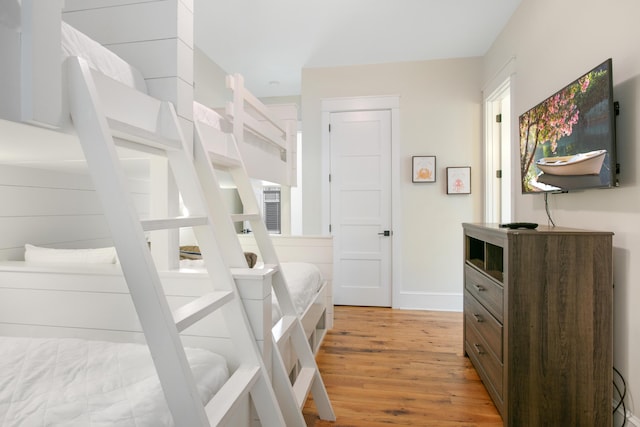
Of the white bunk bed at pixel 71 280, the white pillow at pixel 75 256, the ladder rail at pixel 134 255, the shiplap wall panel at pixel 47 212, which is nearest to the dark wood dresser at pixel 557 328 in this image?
the white bunk bed at pixel 71 280

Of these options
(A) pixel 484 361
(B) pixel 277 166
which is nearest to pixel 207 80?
(B) pixel 277 166

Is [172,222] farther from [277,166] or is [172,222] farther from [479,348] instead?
[277,166]

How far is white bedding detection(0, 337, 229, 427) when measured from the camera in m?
0.76

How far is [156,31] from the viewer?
4.54 ft

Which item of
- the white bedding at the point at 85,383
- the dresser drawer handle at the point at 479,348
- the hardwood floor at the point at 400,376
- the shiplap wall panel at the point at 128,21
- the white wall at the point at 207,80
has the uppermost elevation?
the white wall at the point at 207,80

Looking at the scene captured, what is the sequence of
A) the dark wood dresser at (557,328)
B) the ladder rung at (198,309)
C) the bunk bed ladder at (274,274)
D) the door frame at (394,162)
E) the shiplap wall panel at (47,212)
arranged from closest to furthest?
1. the ladder rung at (198,309)
2. the bunk bed ladder at (274,274)
3. the dark wood dresser at (557,328)
4. the shiplap wall panel at (47,212)
5. the door frame at (394,162)

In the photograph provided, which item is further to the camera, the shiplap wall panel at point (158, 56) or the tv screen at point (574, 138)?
the tv screen at point (574, 138)

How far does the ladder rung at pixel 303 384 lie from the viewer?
146 centimetres

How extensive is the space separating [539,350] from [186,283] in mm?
1548

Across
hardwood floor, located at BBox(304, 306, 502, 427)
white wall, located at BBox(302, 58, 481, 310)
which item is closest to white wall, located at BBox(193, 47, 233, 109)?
white wall, located at BBox(302, 58, 481, 310)

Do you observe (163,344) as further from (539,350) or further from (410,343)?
(410,343)

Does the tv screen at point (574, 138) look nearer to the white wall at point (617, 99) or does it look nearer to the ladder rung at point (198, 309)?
the white wall at point (617, 99)

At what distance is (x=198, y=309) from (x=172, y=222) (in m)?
0.28

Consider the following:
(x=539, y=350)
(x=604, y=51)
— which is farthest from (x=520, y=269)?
(x=604, y=51)
